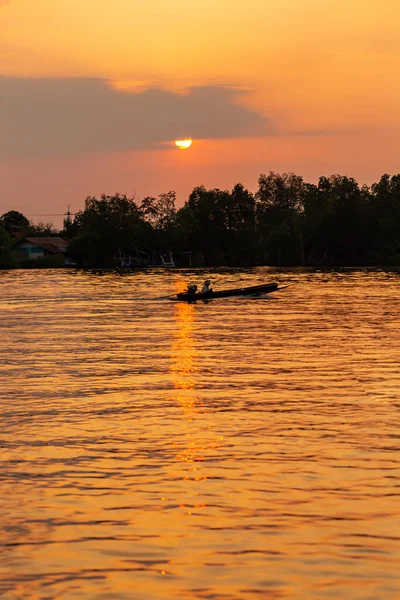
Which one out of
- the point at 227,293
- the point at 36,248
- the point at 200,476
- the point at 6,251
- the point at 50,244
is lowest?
the point at 200,476

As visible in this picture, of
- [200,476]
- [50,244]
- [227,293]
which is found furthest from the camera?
[50,244]

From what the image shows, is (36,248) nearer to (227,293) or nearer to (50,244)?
(50,244)

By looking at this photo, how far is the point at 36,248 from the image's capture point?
19000cm

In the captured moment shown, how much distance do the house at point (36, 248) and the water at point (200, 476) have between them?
16000cm

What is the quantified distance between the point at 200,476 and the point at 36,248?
180 meters

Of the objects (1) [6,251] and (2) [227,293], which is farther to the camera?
(1) [6,251]

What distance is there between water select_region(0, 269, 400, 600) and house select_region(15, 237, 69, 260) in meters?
160

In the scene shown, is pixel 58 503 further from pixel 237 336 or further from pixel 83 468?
pixel 237 336

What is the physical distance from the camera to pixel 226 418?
18.6 meters

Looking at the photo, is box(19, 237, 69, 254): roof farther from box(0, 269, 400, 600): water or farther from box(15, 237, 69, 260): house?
box(0, 269, 400, 600): water

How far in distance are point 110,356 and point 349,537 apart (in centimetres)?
2096

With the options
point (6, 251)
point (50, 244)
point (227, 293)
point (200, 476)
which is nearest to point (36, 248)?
point (50, 244)

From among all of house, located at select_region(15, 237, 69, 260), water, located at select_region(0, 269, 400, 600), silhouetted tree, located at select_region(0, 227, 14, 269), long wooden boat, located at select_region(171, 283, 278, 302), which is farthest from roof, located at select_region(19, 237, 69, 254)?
water, located at select_region(0, 269, 400, 600)

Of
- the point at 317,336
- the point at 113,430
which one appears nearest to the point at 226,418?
the point at 113,430
